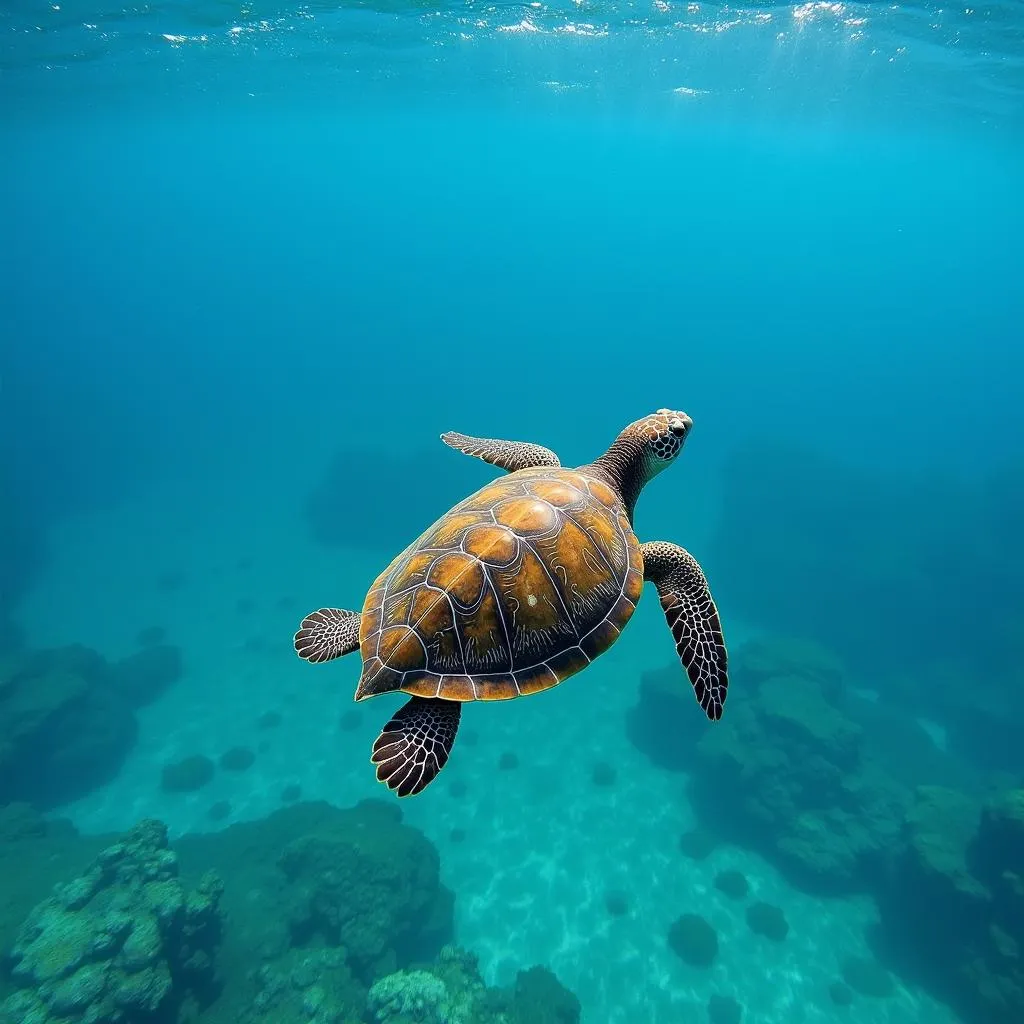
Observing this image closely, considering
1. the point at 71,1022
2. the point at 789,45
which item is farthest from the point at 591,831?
the point at 789,45

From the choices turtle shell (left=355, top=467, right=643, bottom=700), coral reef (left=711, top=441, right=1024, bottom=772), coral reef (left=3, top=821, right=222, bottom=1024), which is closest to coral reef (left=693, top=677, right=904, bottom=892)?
coral reef (left=711, top=441, right=1024, bottom=772)

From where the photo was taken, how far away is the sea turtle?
12.1 feet

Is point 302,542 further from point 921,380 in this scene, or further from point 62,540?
point 921,380

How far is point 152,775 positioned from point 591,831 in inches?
629

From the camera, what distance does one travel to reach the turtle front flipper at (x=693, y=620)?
417 cm

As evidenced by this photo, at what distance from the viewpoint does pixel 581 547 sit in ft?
14.4

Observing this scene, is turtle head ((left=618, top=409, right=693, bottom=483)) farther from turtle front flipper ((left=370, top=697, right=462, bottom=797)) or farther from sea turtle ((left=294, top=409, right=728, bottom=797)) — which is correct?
turtle front flipper ((left=370, top=697, right=462, bottom=797))

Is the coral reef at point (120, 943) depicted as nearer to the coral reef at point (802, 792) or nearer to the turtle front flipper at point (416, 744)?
the turtle front flipper at point (416, 744)

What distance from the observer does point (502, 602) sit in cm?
387

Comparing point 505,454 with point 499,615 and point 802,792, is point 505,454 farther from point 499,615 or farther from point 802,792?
point 802,792

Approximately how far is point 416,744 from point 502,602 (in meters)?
1.11

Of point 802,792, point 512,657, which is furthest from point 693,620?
point 802,792

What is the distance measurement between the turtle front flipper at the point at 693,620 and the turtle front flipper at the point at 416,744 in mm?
1763

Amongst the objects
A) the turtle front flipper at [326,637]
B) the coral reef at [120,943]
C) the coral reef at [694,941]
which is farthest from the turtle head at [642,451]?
the coral reef at [694,941]
